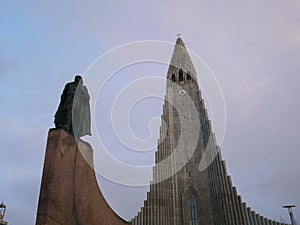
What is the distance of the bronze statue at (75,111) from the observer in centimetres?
688

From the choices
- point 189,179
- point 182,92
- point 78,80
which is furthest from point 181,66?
point 78,80

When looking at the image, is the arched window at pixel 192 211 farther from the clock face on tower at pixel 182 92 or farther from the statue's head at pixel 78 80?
the statue's head at pixel 78 80

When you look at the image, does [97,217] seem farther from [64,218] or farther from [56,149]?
[56,149]

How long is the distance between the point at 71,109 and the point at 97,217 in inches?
122

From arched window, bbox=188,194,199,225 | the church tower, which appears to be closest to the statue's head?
the church tower

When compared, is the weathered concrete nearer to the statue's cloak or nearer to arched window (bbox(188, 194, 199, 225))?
the statue's cloak

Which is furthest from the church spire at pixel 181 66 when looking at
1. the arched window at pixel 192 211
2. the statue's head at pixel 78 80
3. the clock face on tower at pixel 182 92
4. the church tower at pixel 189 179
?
the statue's head at pixel 78 80

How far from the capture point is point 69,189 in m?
5.94

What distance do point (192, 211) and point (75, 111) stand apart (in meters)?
19.0

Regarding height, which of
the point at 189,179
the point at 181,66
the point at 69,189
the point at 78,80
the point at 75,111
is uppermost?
the point at 181,66

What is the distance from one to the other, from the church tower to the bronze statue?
54.8 ft

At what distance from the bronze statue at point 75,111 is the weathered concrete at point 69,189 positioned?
423 mm

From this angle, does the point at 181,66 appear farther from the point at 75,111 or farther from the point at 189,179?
the point at 75,111

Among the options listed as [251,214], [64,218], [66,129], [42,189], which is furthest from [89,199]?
[251,214]
